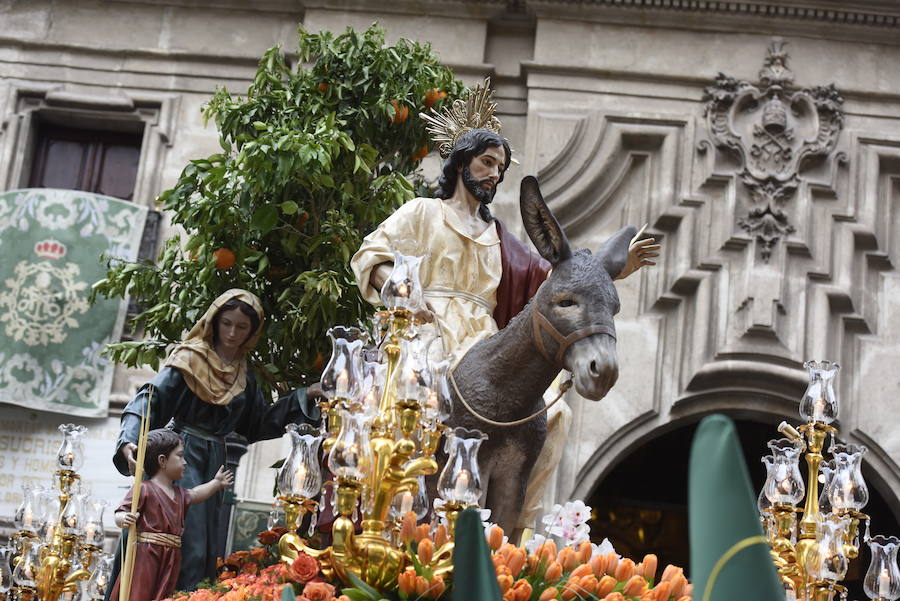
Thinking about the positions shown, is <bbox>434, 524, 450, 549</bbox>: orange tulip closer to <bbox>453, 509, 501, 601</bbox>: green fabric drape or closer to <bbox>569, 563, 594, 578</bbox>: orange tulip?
<bbox>569, 563, 594, 578</bbox>: orange tulip

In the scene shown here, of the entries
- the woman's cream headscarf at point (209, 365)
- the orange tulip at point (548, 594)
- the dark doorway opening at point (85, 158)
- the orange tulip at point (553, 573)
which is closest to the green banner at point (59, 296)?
the dark doorway opening at point (85, 158)

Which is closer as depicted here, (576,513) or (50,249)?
(576,513)

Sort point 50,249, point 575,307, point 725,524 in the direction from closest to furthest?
point 725,524, point 575,307, point 50,249

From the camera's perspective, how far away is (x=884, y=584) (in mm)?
5180

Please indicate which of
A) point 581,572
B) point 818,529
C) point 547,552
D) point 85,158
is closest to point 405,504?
point 547,552

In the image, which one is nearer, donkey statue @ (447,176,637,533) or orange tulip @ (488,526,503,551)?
orange tulip @ (488,526,503,551)

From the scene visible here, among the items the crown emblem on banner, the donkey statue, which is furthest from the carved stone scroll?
the donkey statue

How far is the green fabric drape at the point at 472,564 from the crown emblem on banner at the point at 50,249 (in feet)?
32.7

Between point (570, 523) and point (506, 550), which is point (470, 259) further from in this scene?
point (506, 550)

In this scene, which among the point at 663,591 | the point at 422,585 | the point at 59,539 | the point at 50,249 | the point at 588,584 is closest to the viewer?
Result: the point at 422,585

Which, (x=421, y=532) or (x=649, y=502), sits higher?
(x=649, y=502)

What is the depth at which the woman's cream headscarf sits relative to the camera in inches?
263

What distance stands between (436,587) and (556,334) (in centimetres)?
123

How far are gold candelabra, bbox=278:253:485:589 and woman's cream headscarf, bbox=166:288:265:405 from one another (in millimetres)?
2426
